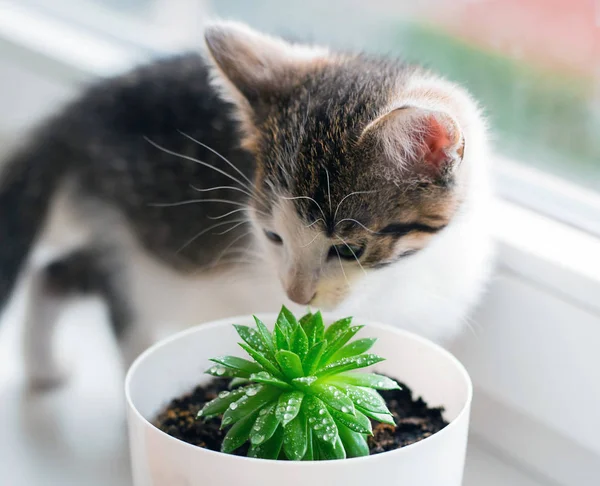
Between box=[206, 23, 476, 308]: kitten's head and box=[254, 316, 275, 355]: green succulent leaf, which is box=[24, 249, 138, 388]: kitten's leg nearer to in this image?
box=[206, 23, 476, 308]: kitten's head

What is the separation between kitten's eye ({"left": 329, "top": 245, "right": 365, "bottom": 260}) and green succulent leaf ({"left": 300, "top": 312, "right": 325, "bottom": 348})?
0.41ft

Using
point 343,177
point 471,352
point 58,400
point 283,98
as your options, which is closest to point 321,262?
point 343,177

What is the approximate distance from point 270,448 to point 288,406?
4 centimetres

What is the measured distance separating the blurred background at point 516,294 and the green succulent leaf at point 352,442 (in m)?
0.35

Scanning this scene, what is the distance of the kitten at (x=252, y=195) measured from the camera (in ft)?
2.22

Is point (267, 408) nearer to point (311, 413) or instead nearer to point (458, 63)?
point (311, 413)

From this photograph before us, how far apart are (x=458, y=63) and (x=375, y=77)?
380mm

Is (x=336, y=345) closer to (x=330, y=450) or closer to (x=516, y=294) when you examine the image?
(x=330, y=450)

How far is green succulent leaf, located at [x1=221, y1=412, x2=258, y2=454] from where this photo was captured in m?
0.52

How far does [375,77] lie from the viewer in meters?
0.76

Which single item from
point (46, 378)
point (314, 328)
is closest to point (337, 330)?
point (314, 328)

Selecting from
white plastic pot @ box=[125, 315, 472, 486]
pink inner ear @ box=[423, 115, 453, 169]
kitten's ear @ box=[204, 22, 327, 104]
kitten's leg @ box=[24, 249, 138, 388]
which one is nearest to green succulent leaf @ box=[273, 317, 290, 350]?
white plastic pot @ box=[125, 315, 472, 486]

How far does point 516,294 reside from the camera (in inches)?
33.1

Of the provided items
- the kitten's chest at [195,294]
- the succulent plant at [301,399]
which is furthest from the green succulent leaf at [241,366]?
the kitten's chest at [195,294]
